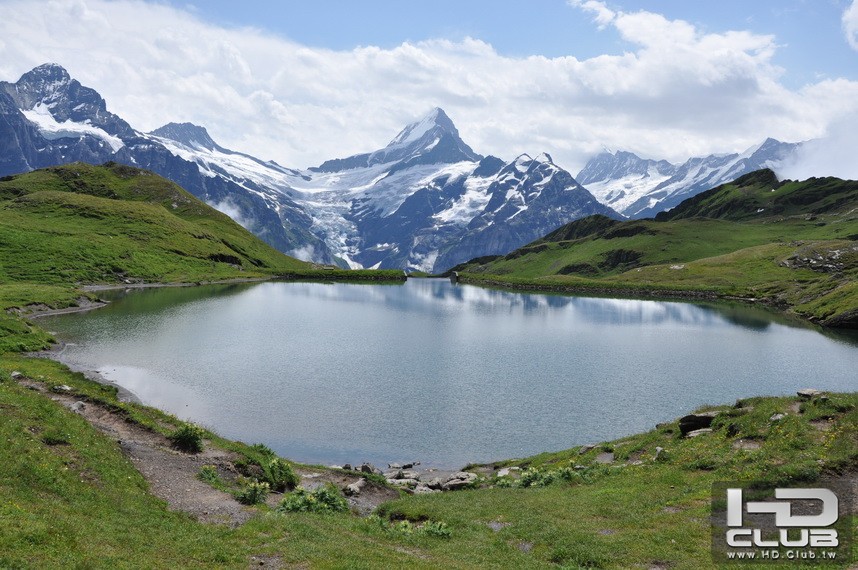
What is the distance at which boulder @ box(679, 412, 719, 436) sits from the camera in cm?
4119

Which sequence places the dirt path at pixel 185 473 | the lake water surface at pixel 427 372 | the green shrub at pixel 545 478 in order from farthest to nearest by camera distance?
the lake water surface at pixel 427 372, the green shrub at pixel 545 478, the dirt path at pixel 185 473

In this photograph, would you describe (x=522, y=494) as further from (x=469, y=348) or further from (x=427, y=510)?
(x=469, y=348)

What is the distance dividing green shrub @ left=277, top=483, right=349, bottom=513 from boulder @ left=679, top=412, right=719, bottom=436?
26.0 m

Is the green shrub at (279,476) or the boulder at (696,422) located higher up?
the boulder at (696,422)

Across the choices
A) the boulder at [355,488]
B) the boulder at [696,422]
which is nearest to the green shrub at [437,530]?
the boulder at [355,488]

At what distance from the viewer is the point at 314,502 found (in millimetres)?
31062

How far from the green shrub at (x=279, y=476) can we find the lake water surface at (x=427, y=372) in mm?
10791

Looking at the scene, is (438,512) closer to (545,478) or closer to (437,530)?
(437,530)

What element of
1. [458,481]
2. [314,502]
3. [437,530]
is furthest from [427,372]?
[437,530]

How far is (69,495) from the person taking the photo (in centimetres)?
2402

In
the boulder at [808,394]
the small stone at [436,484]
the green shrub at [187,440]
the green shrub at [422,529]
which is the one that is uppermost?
the boulder at [808,394]

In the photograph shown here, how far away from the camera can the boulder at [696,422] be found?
41188 mm

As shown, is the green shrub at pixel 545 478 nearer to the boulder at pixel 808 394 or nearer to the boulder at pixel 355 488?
the boulder at pixel 355 488

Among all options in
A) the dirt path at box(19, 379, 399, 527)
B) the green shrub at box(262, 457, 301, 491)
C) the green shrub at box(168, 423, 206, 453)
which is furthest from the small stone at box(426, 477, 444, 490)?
the green shrub at box(168, 423, 206, 453)
